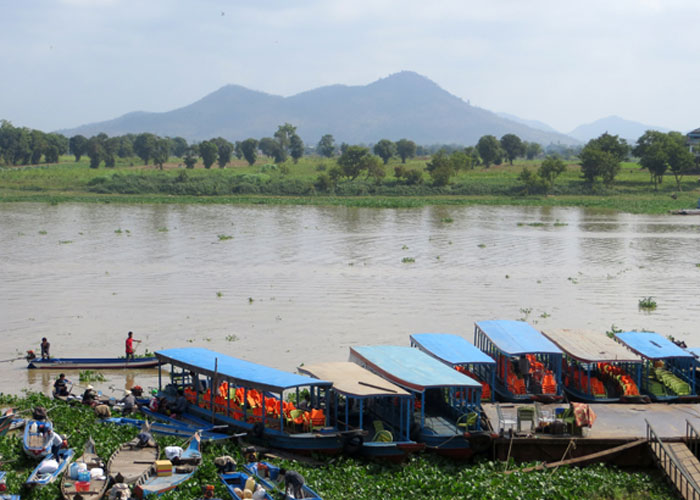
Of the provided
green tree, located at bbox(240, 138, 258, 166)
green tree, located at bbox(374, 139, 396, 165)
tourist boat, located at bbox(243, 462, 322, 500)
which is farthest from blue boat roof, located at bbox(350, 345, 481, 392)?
green tree, located at bbox(240, 138, 258, 166)

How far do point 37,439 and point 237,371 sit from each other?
3.49 meters

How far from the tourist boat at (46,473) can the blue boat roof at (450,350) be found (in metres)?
7.07

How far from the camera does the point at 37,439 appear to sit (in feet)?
41.6

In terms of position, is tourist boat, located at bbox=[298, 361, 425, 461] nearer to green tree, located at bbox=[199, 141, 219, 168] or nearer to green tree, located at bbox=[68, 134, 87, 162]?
green tree, located at bbox=[199, 141, 219, 168]

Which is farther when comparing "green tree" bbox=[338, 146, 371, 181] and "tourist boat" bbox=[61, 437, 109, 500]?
"green tree" bbox=[338, 146, 371, 181]

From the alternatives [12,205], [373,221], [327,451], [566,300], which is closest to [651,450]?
[327,451]

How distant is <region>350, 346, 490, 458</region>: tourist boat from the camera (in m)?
13.2

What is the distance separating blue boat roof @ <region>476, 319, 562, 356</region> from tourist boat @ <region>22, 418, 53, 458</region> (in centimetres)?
847

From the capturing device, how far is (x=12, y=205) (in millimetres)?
63062

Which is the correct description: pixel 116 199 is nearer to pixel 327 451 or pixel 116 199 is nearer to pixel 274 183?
pixel 274 183

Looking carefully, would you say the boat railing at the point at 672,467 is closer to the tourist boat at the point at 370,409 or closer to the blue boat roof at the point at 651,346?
the blue boat roof at the point at 651,346

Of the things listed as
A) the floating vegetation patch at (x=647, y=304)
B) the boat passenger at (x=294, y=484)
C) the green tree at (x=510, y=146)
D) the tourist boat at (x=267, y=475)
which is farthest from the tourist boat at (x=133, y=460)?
the green tree at (x=510, y=146)

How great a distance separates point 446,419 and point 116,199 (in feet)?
195

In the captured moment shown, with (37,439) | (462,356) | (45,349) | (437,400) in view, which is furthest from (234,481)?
(45,349)
